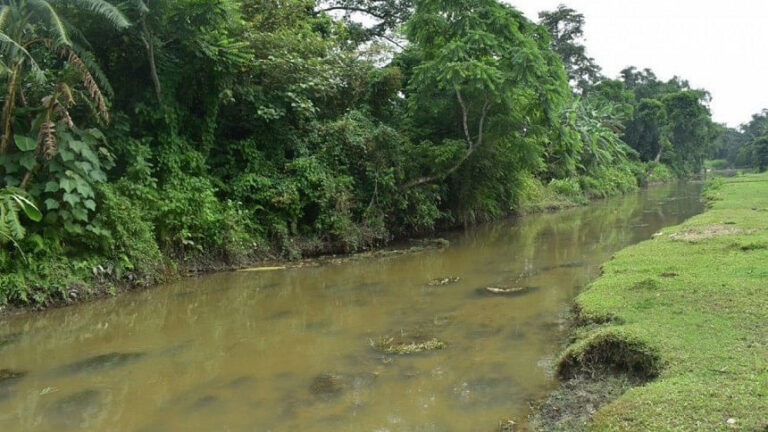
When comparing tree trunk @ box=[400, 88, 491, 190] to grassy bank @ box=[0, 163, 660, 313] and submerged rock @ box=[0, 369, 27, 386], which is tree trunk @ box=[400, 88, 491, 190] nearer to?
grassy bank @ box=[0, 163, 660, 313]

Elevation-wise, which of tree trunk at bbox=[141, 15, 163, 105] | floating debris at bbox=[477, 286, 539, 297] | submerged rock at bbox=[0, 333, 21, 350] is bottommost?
submerged rock at bbox=[0, 333, 21, 350]

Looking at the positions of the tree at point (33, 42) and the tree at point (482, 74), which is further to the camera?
the tree at point (482, 74)

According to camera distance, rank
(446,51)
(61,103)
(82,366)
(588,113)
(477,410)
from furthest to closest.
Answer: (588,113) → (446,51) → (61,103) → (82,366) → (477,410)

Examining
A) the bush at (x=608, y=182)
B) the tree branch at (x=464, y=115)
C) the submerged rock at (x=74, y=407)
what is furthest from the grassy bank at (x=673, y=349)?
the bush at (x=608, y=182)

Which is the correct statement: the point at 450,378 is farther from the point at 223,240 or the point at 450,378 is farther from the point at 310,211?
the point at 310,211

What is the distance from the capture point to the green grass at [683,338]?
11.9ft

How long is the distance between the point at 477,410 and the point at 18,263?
700 centimetres

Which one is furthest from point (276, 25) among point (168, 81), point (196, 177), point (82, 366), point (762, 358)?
point (762, 358)

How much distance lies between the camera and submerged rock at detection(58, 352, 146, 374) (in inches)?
235

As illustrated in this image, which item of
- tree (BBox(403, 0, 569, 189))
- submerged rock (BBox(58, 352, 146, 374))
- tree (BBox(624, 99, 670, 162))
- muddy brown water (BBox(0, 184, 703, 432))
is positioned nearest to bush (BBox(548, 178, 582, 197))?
tree (BBox(403, 0, 569, 189))

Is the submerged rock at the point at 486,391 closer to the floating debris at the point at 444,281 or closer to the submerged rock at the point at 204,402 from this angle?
the submerged rock at the point at 204,402

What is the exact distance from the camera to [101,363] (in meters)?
6.16

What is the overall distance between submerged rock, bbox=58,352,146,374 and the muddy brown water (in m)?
0.04

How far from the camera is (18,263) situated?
791 cm
